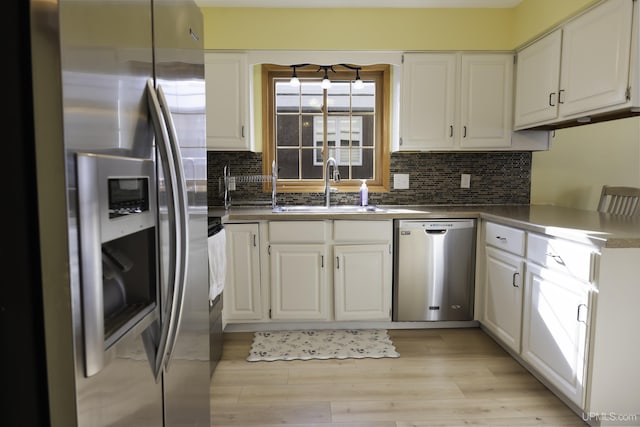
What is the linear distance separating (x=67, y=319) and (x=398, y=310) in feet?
8.11

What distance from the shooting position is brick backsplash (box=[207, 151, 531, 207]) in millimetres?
3291

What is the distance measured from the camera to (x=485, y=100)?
2984mm

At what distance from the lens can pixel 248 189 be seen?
328cm

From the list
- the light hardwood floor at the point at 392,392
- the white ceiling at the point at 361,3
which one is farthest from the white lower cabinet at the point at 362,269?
the white ceiling at the point at 361,3

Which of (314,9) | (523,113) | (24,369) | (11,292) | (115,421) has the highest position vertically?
(314,9)

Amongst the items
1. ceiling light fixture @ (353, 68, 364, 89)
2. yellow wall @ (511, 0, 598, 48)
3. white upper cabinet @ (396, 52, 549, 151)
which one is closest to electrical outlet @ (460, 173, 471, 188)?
white upper cabinet @ (396, 52, 549, 151)

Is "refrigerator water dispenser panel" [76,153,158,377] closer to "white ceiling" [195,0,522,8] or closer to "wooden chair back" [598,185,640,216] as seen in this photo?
"white ceiling" [195,0,522,8]

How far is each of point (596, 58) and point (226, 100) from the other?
2.35 meters

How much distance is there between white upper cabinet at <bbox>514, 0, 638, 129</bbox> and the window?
1071 mm

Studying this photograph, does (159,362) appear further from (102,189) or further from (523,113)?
(523,113)

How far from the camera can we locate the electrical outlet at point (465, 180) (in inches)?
130

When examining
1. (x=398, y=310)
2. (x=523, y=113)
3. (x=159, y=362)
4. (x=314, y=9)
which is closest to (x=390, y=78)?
(x=314, y=9)

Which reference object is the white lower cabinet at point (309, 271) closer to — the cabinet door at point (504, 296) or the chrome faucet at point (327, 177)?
the chrome faucet at point (327, 177)

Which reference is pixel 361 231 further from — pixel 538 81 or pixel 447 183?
pixel 538 81
